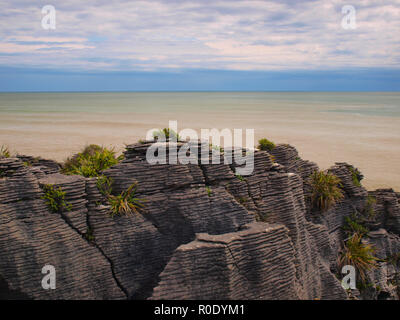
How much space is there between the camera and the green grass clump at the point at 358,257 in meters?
14.0

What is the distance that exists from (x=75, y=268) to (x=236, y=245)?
14.4ft

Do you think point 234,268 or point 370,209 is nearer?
point 234,268

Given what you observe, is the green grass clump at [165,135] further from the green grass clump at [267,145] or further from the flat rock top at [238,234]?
the flat rock top at [238,234]

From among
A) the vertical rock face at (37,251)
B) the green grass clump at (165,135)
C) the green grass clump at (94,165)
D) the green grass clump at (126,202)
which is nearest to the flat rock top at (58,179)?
the vertical rock face at (37,251)

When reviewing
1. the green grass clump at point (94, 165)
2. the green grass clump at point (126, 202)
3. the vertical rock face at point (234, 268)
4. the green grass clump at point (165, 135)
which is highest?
the green grass clump at point (165, 135)

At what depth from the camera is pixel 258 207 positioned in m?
12.5

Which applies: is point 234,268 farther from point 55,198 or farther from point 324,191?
point 324,191

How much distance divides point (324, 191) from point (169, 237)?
6.19 metres

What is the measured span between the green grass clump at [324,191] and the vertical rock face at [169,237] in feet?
3.48

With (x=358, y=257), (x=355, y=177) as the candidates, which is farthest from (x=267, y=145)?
(x=358, y=257)

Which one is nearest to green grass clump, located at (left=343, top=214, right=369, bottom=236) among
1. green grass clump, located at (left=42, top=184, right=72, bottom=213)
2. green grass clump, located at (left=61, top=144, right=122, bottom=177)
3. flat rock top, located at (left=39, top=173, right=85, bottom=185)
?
green grass clump, located at (left=61, top=144, right=122, bottom=177)

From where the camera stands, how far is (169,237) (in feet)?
38.4

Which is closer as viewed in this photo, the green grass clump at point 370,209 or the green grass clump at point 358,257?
the green grass clump at point 358,257

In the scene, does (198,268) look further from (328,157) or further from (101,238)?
(328,157)
